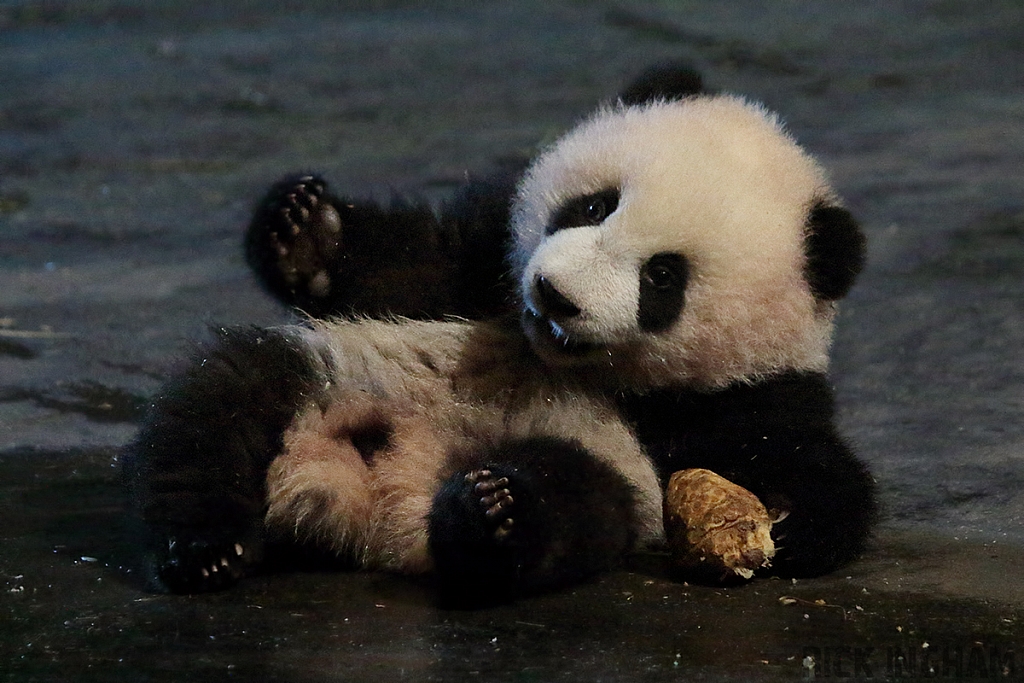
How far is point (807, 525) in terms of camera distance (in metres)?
3.01

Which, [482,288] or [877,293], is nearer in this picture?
[482,288]

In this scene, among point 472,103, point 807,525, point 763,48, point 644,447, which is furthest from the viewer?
point 763,48

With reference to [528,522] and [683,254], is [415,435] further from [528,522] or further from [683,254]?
[683,254]

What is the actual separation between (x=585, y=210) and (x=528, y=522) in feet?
2.90

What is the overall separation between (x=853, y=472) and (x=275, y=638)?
1391mm

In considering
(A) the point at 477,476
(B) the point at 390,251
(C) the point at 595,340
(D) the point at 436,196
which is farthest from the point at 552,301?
(D) the point at 436,196

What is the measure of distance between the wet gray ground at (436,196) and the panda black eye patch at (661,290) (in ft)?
1.97

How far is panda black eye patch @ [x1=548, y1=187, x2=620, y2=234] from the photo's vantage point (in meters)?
3.24

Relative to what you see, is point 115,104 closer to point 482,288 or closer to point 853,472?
point 482,288

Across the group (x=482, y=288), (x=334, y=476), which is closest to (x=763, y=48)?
(x=482, y=288)

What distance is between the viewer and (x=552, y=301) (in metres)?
2.99

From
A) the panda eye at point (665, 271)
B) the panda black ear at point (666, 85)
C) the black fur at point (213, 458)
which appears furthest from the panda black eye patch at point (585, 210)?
Answer: the black fur at point (213, 458)

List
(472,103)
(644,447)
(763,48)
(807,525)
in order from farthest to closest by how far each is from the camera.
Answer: (763,48) < (472,103) < (644,447) < (807,525)

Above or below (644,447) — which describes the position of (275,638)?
below
